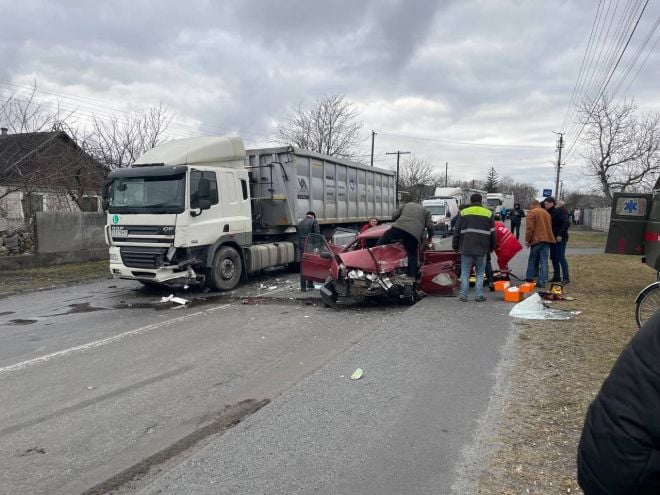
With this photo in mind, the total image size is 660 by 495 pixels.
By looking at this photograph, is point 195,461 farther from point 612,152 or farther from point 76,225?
point 612,152

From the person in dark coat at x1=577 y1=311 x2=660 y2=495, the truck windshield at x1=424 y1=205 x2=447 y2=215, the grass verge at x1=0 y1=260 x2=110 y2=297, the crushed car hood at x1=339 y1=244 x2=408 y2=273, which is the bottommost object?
the grass verge at x1=0 y1=260 x2=110 y2=297

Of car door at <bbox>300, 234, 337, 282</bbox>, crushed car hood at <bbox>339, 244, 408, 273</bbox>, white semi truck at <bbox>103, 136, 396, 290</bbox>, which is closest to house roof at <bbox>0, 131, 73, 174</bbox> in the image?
white semi truck at <bbox>103, 136, 396, 290</bbox>

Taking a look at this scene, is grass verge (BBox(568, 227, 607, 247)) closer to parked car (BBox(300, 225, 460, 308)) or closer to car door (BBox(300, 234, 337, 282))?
parked car (BBox(300, 225, 460, 308))

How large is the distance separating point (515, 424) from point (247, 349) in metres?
3.55

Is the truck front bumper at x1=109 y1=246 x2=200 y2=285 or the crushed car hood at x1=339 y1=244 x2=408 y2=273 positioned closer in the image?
the crushed car hood at x1=339 y1=244 x2=408 y2=273

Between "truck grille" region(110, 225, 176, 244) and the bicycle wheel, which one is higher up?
"truck grille" region(110, 225, 176, 244)

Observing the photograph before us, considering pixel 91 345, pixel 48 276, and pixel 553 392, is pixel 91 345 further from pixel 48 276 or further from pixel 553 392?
pixel 48 276

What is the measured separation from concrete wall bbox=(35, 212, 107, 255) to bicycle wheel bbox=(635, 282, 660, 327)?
1547 centimetres

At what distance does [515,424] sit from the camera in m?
3.79

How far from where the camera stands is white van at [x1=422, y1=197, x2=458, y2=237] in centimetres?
2661

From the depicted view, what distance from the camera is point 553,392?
439 cm

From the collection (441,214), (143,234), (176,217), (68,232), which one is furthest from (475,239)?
(441,214)

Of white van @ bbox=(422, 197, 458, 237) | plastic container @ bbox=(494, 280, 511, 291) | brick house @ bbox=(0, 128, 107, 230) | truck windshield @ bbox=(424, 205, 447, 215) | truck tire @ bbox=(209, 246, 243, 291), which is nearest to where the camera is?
plastic container @ bbox=(494, 280, 511, 291)

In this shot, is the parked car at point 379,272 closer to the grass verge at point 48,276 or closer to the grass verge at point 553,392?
the grass verge at point 553,392
